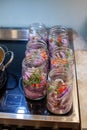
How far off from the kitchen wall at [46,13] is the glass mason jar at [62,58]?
286 millimetres

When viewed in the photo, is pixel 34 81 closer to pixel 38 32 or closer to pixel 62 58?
pixel 62 58

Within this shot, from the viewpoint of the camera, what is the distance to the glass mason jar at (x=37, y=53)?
3.53 feet

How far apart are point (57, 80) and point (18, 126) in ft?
0.75

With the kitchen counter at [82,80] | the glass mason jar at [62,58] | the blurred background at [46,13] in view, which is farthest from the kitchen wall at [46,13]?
the glass mason jar at [62,58]

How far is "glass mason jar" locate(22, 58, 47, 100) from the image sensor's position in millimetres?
990

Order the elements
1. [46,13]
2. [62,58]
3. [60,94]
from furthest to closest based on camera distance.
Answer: [46,13], [62,58], [60,94]

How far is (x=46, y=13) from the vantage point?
1.36 meters

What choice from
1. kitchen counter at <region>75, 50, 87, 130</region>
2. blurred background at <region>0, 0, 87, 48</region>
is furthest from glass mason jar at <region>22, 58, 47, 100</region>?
blurred background at <region>0, 0, 87, 48</region>

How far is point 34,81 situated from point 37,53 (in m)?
0.17

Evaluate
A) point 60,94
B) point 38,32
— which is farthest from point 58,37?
point 60,94

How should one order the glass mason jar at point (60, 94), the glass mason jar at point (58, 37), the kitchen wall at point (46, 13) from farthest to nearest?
the kitchen wall at point (46, 13)
the glass mason jar at point (58, 37)
the glass mason jar at point (60, 94)

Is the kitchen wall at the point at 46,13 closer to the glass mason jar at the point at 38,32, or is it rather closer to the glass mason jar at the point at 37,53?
the glass mason jar at the point at 38,32

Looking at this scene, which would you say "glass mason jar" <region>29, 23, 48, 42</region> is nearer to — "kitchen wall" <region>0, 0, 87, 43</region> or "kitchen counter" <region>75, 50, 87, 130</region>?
"kitchen wall" <region>0, 0, 87, 43</region>

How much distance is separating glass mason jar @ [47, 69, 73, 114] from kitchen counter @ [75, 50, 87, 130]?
64 millimetres
